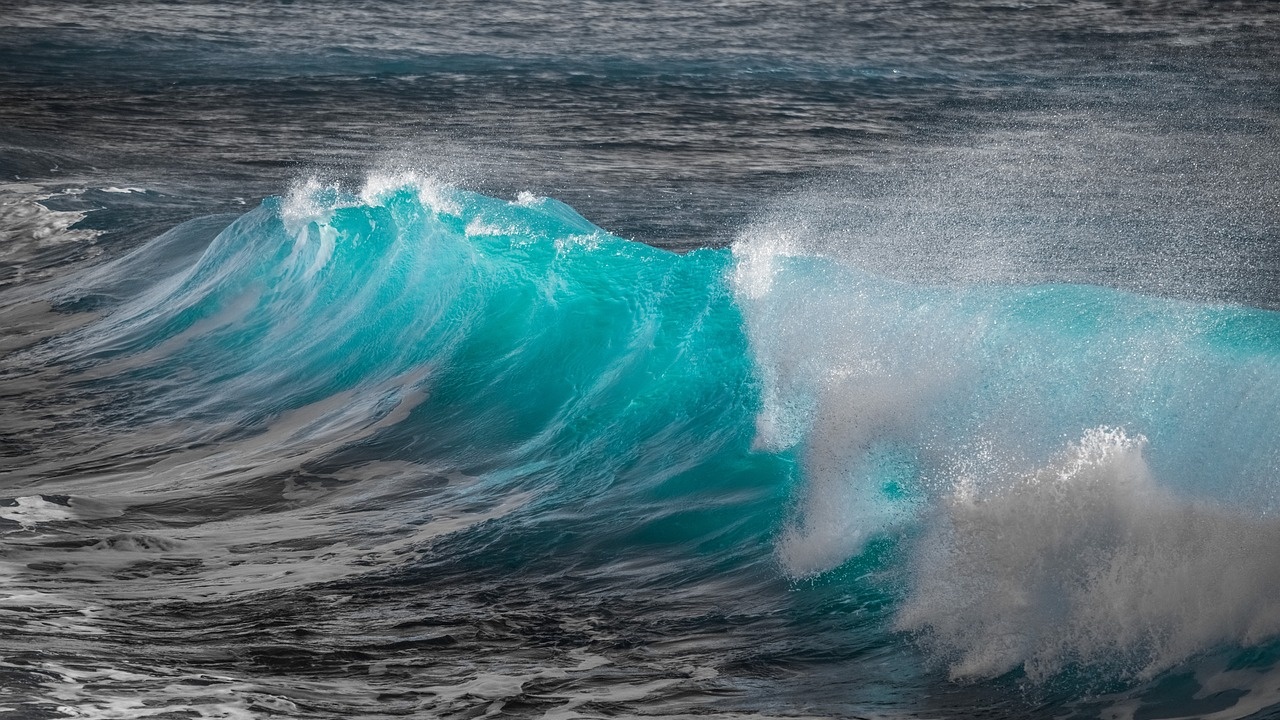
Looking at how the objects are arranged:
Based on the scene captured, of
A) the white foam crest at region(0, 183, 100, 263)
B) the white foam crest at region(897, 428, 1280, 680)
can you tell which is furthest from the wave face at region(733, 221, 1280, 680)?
the white foam crest at region(0, 183, 100, 263)

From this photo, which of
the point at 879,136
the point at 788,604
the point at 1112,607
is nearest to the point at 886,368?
the point at 788,604

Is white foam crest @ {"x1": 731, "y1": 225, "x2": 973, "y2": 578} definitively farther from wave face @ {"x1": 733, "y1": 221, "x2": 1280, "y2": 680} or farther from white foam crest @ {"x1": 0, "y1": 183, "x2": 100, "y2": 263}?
white foam crest @ {"x1": 0, "y1": 183, "x2": 100, "y2": 263}

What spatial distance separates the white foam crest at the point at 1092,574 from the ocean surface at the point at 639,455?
0.04 ft

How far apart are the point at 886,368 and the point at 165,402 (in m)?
4.83

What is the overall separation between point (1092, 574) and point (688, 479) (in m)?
2.30

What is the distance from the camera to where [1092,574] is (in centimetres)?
461

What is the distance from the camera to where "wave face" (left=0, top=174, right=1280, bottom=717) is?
4.59 m

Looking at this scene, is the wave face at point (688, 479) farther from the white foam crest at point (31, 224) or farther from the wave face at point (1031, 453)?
the white foam crest at point (31, 224)

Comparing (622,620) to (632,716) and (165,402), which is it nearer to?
(632,716)

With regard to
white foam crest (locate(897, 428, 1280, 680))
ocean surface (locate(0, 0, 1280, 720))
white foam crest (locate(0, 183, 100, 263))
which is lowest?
white foam crest (locate(897, 428, 1280, 680))

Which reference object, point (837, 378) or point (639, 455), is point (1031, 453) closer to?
point (837, 378)

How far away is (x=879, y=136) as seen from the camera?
1981cm

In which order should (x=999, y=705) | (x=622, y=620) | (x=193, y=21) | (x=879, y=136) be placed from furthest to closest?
(x=193, y=21), (x=879, y=136), (x=622, y=620), (x=999, y=705)

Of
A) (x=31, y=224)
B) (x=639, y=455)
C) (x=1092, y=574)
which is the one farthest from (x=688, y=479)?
(x=31, y=224)
